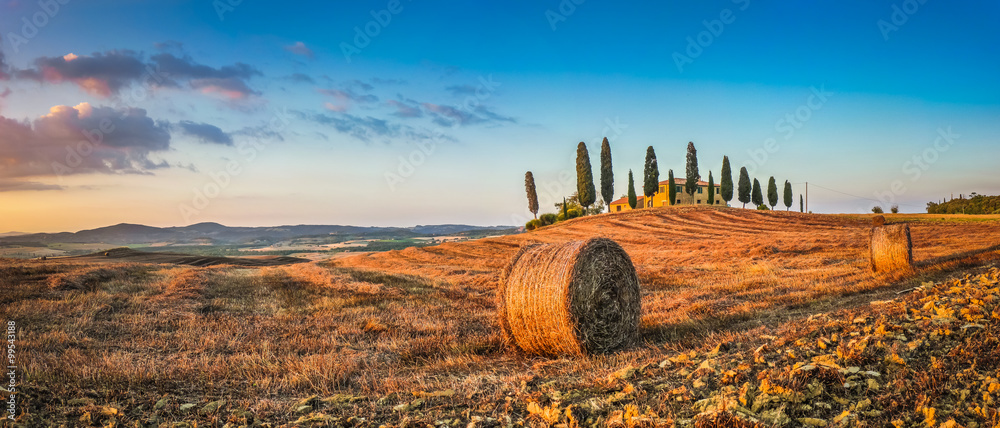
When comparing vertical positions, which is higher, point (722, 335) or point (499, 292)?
point (499, 292)

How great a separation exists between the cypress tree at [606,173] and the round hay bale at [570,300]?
53.8m

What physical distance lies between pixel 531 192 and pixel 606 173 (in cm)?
1017

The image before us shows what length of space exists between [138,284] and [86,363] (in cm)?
1055

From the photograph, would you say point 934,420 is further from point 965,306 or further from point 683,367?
point 965,306

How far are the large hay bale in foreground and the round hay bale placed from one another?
10707mm

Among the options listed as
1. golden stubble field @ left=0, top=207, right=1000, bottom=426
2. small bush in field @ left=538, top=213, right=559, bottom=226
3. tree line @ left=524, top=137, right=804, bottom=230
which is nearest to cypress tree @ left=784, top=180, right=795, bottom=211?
tree line @ left=524, top=137, right=804, bottom=230

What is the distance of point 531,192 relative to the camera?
208 ft

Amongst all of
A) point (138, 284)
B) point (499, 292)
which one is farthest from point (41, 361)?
point (138, 284)

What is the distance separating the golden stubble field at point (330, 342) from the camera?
14.3 ft

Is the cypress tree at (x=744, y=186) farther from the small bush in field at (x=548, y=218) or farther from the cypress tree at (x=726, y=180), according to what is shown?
the small bush in field at (x=548, y=218)

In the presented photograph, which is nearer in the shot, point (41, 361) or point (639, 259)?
point (41, 361)

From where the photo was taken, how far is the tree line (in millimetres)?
58875

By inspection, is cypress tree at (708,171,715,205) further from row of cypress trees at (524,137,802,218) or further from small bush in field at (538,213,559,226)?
small bush in field at (538,213,559,226)

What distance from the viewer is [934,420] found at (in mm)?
3297
